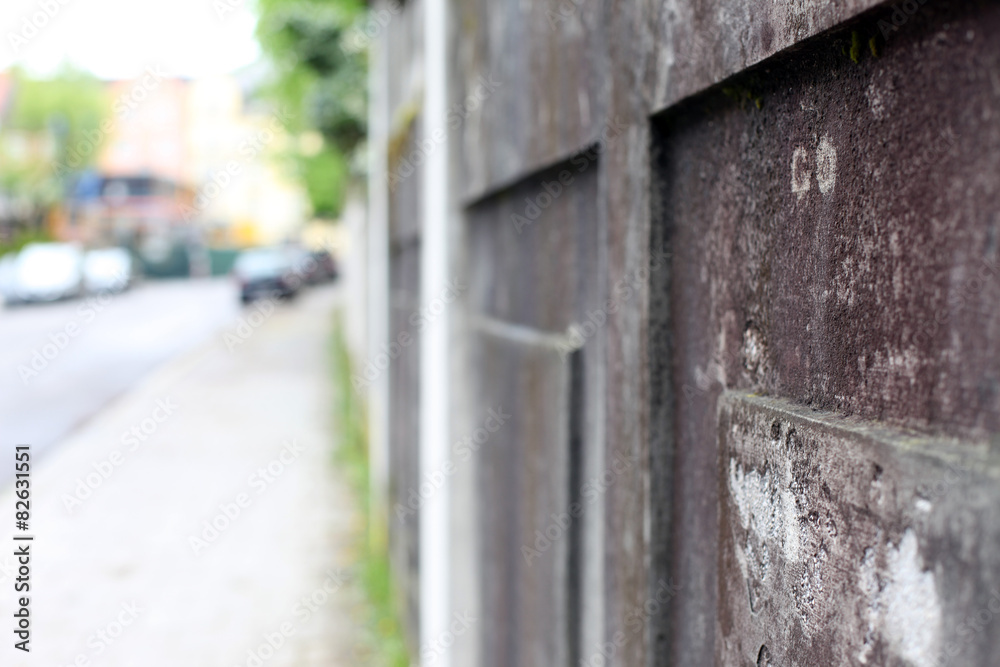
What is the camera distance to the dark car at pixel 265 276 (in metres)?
27.6

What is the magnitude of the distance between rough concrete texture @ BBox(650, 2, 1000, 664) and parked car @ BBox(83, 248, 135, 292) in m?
29.0

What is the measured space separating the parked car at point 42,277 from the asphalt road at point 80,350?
A: 0.35m

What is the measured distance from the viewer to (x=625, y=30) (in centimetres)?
138

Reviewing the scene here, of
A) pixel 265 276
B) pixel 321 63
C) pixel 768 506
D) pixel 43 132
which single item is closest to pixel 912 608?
pixel 768 506

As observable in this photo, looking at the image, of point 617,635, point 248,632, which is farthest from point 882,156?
point 248,632

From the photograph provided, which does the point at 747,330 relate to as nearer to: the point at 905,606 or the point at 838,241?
the point at 838,241

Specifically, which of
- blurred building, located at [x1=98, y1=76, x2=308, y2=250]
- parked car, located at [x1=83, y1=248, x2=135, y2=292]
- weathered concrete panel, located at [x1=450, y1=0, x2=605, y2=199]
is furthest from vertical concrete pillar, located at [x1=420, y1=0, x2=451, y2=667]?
blurred building, located at [x1=98, y1=76, x2=308, y2=250]

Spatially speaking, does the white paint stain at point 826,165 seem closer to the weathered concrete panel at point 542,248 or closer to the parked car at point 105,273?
the weathered concrete panel at point 542,248

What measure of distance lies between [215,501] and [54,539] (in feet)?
4.55

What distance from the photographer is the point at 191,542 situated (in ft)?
24.3

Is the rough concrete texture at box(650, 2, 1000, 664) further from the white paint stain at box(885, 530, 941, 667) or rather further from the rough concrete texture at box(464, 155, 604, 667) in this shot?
the rough concrete texture at box(464, 155, 604, 667)

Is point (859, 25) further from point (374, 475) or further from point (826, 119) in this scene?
point (374, 475)

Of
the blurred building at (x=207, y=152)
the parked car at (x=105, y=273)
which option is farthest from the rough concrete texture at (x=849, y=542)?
the blurred building at (x=207, y=152)

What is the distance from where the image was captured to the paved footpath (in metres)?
5.59
